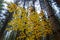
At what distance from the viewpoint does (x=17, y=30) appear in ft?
6.11

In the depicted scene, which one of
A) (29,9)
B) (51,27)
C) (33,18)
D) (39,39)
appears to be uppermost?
(29,9)

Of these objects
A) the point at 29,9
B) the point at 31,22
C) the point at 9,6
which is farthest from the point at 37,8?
the point at 9,6

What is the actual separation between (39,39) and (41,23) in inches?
7.9

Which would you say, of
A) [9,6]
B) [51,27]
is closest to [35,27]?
[51,27]

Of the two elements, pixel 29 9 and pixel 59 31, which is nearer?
pixel 59 31

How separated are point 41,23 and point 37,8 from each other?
0.23m

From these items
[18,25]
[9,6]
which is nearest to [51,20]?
[18,25]

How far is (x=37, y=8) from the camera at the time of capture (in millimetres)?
1986

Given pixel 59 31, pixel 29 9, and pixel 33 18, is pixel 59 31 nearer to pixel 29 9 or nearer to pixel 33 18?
pixel 33 18

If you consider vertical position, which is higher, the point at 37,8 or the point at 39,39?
the point at 37,8

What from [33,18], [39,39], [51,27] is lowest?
[39,39]

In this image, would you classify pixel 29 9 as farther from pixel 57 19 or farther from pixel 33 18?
pixel 57 19

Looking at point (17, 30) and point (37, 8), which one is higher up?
point (37, 8)

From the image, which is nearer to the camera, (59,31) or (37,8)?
(59,31)
